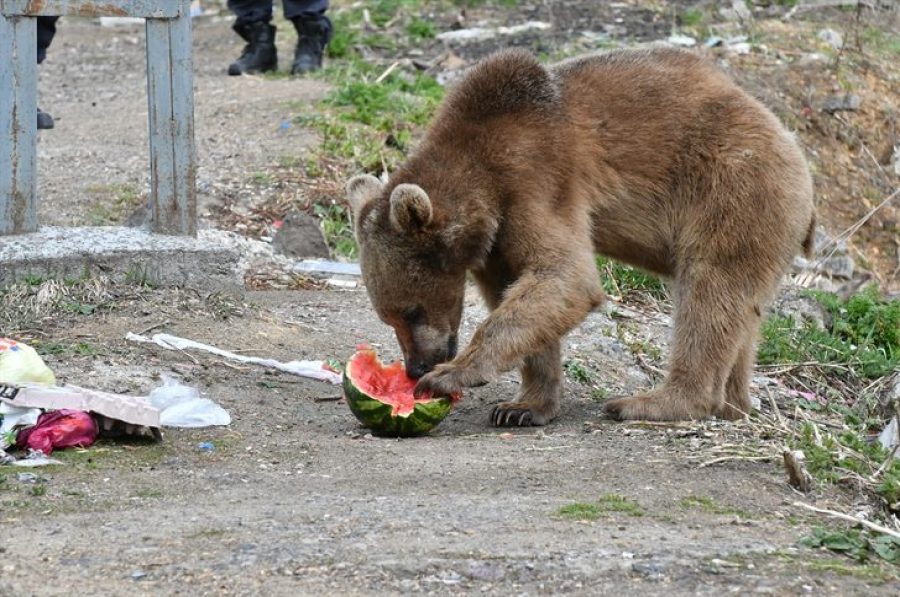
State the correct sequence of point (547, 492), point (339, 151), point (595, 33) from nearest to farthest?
point (547, 492) → point (339, 151) → point (595, 33)

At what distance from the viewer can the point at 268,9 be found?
13.9m

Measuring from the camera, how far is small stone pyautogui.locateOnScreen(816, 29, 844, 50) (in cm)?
1517

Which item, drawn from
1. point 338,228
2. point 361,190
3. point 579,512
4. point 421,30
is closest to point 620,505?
point 579,512

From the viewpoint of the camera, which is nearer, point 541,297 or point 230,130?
point 541,297

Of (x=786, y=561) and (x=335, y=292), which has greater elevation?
(x=786, y=561)

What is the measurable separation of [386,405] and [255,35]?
28.4 feet

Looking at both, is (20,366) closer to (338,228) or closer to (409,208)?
(409,208)

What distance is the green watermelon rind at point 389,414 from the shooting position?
20.3 feet

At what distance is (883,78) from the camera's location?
14.3 metres

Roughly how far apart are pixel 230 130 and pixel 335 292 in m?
3.56

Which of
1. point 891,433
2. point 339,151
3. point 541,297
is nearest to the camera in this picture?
point 541,297

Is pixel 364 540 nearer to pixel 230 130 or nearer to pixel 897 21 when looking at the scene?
pixel 230 130

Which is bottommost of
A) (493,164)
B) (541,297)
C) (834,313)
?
(834,313)

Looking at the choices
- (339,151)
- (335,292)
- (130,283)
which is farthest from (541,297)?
(339,151)
